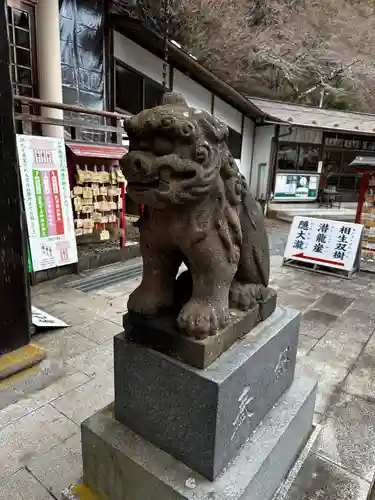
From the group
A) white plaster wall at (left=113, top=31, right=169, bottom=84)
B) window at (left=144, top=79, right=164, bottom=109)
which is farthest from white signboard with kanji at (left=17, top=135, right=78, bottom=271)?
window at (left=144, top=79, right=164, bottom=109)

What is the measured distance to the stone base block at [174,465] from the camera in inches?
65.7

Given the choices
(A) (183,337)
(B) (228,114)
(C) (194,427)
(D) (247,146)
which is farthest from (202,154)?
(D) (247,146)

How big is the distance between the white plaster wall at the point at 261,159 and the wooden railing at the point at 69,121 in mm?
7746

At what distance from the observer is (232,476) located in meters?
1.72

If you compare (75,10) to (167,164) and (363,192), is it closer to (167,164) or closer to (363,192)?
(363,192)

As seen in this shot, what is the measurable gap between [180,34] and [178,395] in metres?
15.9

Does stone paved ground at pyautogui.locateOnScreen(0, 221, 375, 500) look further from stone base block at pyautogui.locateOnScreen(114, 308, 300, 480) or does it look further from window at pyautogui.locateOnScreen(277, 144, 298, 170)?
window at pyautogui.locateOnScreen(277, 144, 298, 170)

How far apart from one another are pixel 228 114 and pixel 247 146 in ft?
6.12

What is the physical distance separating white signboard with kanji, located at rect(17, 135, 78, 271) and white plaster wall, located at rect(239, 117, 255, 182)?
9.10m

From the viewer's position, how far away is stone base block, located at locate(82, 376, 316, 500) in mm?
1668

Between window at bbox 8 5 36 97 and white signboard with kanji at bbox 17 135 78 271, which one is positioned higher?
window at bbox 8 5 36 97

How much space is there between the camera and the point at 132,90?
919cm

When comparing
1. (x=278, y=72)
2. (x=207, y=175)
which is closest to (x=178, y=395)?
(x=207, y=175)

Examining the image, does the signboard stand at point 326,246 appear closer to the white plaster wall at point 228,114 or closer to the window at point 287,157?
the white plaster wall at point 228,114
